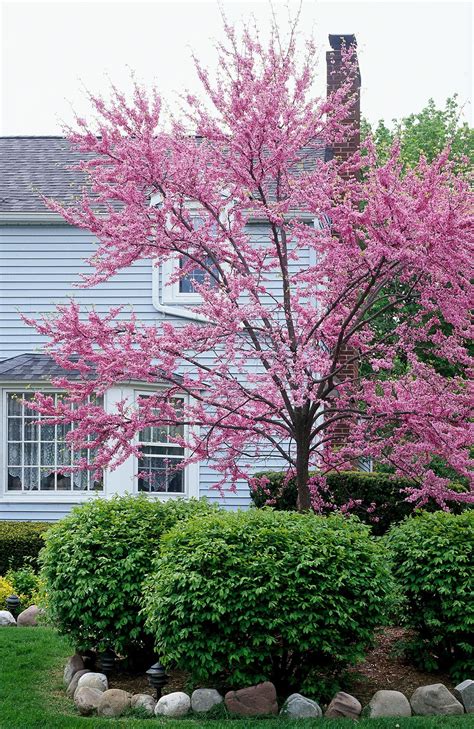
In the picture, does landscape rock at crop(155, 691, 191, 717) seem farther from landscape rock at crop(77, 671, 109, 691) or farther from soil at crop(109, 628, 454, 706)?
landscape rock at crop(77, 671, 109, 691)

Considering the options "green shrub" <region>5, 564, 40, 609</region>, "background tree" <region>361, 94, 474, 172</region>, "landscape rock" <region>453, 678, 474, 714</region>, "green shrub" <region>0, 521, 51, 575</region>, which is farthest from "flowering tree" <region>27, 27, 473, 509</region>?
"background tree" <region>361, 94, 474, 172</region>

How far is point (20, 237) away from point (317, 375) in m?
6.29

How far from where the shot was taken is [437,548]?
7070 mm

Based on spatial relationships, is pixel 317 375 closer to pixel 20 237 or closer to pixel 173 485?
pixel 173 485

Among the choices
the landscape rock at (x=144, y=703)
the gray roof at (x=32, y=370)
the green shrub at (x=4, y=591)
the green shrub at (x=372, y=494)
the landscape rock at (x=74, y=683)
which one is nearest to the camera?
the landscape rock at (x=144, y=703)

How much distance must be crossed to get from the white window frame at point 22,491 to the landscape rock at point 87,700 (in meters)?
6.86

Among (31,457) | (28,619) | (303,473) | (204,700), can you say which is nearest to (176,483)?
(31,457)

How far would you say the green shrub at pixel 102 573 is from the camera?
24.1 feet

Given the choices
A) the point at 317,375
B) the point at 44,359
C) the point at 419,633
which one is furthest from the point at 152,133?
the point at 44,359

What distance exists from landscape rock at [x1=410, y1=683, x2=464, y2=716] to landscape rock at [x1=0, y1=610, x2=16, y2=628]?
453 centimetres

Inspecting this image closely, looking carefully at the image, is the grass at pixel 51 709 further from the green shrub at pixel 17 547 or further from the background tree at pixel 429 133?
the background tree at pixel 429 133

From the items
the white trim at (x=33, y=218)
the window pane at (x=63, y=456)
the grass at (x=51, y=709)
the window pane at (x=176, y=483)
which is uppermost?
the white trim at (x=33, y=218)

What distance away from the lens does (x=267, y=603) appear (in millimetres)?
6543

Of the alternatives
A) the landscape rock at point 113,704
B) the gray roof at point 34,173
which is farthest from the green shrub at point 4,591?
the gray roof at point 34,173
